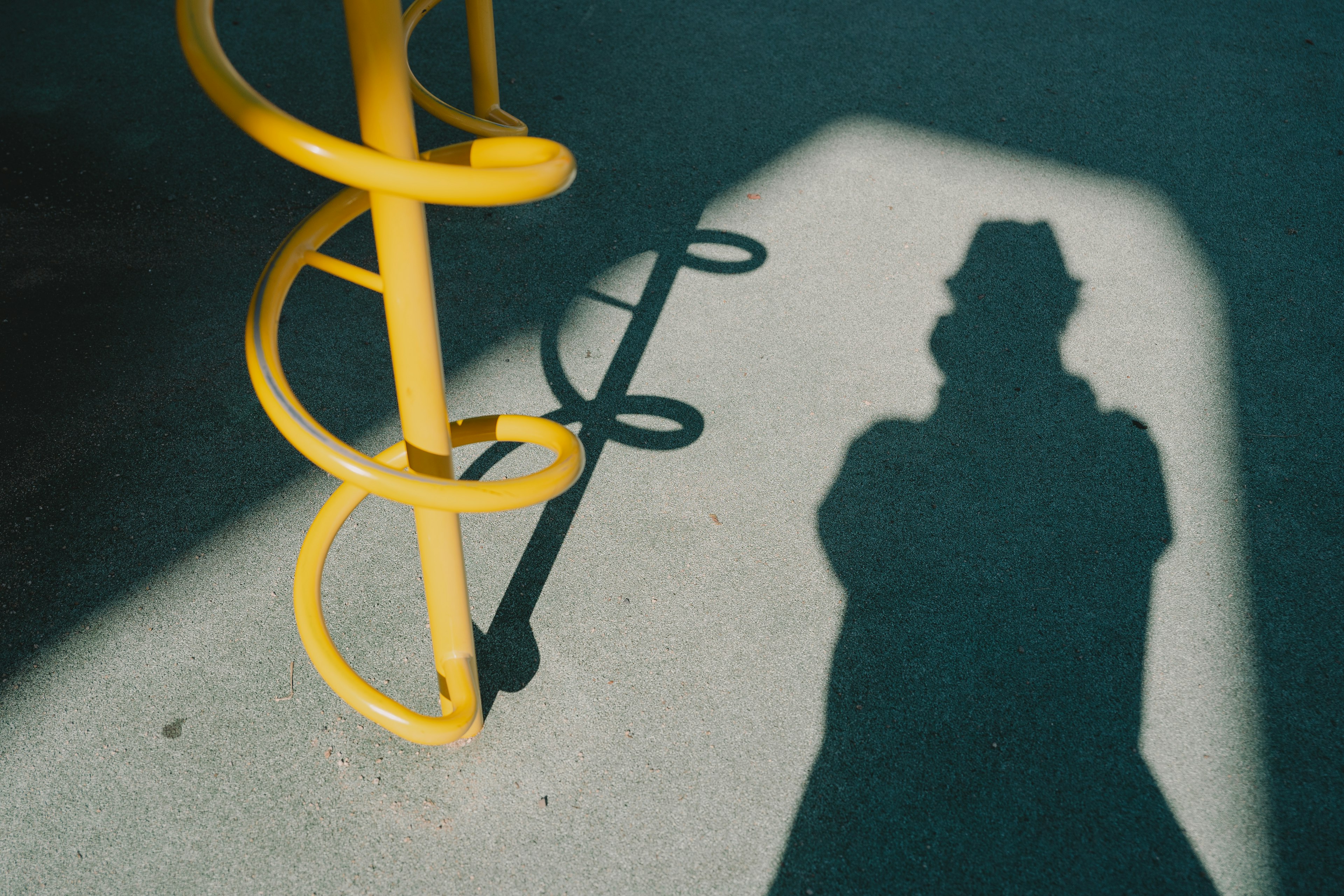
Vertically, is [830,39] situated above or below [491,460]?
above

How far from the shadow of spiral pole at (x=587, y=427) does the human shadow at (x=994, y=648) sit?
565 mm

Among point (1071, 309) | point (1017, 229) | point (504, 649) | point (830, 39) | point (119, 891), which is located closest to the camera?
point (119, 891)

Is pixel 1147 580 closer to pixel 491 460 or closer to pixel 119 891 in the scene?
pixel 491 460

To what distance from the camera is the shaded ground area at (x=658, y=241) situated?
6.86ft

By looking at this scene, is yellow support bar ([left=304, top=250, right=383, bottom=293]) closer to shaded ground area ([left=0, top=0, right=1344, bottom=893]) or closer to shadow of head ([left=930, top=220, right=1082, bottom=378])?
shaded ground area ([left=0, top=0, right=1344, bottom=893])

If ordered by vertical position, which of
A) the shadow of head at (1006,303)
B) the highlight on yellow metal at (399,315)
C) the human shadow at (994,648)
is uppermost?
the highlight on yellow metal at (399,315)

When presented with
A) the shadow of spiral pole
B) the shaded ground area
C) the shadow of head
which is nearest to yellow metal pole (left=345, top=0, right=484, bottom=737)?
the shadow of spiral pole

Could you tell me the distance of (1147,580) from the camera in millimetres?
2236

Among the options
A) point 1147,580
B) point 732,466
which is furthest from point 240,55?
point 1147,580

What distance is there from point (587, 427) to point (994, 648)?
1.20 m

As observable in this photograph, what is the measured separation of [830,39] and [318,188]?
7.84 feet

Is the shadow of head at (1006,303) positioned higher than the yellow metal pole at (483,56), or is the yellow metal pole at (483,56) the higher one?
the yellow metal pole at (483,56)

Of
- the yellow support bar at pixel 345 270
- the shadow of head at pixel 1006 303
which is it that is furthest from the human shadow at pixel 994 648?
the yellow support bar at pixel 345 270

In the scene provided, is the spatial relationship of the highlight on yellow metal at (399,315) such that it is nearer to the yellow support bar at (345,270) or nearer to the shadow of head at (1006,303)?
the yellow support bar at (345,270)
